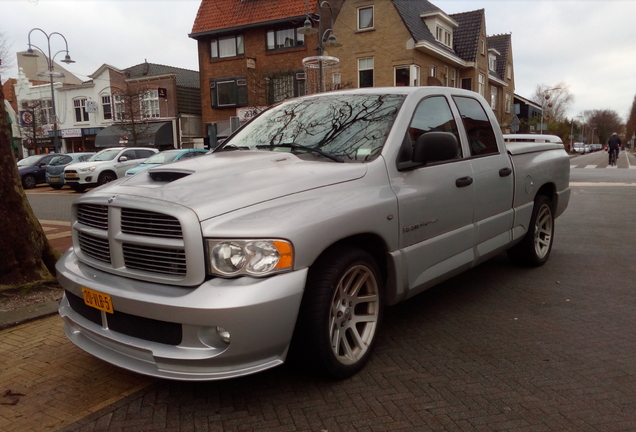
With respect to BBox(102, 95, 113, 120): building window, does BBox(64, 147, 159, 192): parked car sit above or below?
below

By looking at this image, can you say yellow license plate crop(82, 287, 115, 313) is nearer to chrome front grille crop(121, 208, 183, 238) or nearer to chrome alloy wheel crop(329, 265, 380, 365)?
chrome front grille crop(121, 208, 183, 238)

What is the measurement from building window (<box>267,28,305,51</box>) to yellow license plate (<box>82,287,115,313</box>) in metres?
28.7

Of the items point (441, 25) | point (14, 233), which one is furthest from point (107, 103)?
point (14, 233)

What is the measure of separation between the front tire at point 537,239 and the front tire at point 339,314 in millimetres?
2860

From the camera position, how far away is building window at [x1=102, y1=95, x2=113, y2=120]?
39.6 meters

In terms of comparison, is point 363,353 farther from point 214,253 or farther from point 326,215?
point 214,253

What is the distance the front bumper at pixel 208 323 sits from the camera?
254 centimetres

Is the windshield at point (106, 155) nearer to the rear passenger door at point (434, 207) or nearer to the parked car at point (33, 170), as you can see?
the parked car at point (33, 170)

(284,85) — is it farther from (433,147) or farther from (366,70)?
(433,147)

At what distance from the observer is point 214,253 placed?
8.66ft

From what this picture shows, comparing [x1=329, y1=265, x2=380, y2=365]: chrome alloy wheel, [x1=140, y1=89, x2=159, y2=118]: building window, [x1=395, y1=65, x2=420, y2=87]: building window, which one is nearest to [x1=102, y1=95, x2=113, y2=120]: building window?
[x1=140, y1=89, x2=159, y2=118]: building window

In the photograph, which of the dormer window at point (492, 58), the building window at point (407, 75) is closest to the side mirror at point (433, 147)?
the building window at point (407, 75)

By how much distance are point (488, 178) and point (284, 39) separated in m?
28.0

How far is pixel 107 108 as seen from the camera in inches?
1571
